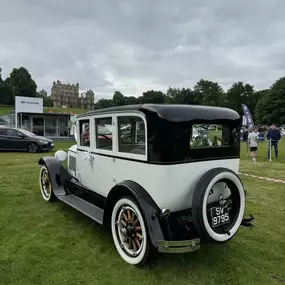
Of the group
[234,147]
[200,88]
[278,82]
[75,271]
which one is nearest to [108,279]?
[75,271]

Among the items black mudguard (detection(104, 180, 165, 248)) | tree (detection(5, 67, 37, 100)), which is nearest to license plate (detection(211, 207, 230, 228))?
black mudguard (detection(104, 180, 165, 248))

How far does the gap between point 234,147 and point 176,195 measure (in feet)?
3.76

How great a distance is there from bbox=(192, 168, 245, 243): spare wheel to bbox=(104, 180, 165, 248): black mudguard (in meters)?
0.39

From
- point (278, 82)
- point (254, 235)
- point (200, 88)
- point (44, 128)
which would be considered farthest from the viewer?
point (200, 88)

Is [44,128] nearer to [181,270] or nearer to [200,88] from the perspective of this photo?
[181,270]

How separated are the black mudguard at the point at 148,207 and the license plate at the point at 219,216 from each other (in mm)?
634

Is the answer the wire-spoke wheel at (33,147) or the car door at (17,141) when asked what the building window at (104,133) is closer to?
the wire-spoke wheel at (33,147)

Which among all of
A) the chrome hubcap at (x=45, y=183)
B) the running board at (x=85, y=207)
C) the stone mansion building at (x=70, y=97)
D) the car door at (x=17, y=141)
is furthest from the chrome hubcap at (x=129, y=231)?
the stone mansion building at (x=70, y=97)

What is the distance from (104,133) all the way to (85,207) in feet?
3.79

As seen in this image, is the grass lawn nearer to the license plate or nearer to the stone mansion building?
the license plate

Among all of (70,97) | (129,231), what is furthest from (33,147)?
(70,97)

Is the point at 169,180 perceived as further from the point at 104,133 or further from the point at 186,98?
the point at 186,98

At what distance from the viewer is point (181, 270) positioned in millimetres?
2875

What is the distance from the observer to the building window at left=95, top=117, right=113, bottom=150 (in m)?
3.60
